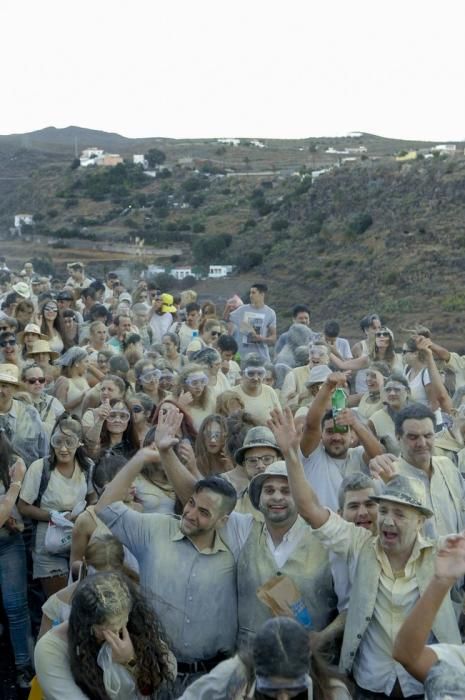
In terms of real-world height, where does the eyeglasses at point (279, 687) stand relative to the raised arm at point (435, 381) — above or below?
above

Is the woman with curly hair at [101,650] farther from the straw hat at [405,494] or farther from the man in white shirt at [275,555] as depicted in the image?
the straw hat at [405,494]

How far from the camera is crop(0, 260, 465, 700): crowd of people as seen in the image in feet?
13.3

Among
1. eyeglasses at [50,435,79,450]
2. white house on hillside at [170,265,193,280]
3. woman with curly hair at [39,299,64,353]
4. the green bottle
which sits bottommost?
white house on hillside at [170,265,193,280]

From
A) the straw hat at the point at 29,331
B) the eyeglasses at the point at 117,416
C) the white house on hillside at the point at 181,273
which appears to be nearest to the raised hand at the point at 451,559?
the eyeglasses at the point at 117,416

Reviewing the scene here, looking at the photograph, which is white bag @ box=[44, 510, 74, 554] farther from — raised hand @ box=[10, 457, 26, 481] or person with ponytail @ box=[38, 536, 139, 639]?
person with ponytail @ box=[38, 536, 139, 639]

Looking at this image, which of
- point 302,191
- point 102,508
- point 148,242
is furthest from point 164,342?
point 148,242

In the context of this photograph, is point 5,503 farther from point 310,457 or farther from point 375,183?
point 375,183

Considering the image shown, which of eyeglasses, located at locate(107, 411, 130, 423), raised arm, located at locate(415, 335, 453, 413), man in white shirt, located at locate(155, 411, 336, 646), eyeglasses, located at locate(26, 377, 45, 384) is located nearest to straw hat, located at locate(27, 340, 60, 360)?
eyeglasses, located at locate(26, 377, 45, 384)

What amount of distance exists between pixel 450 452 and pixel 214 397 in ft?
8.04

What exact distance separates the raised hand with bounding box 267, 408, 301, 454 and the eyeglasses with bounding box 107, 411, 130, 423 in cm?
265

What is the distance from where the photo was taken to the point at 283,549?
16.5ft

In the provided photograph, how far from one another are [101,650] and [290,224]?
41.3 m

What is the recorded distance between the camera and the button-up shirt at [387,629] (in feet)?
14.7

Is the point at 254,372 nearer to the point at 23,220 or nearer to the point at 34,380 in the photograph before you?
the point at 34,380
